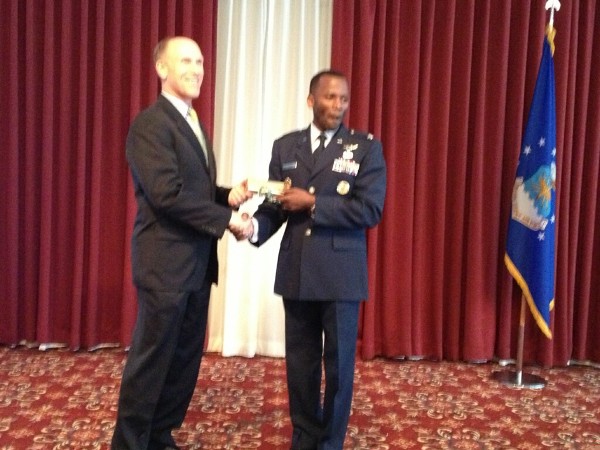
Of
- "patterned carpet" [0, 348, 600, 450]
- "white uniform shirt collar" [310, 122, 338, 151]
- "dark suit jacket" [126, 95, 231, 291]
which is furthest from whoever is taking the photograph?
"patterned carpet" [0, 348, 600, 450]

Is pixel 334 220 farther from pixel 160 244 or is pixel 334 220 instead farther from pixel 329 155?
pixel 160 244

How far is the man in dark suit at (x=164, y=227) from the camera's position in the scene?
1.90 m

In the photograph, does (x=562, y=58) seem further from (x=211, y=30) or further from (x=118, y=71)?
(x=118, y=71)

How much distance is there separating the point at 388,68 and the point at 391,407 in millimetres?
2006

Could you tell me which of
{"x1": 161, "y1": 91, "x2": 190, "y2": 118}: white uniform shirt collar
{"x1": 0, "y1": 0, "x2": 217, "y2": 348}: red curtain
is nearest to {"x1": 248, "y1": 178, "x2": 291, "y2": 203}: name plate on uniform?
{"x1": 161, "y1": 91, "x2": 190, "y2": 118}: white uniform shirt collar

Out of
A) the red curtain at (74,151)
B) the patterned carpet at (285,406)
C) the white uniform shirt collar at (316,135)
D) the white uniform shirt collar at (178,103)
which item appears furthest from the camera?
the red curtain at (74,151)

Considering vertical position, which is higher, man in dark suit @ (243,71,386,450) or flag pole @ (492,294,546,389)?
man in dark suit @ (243,71,386,450)

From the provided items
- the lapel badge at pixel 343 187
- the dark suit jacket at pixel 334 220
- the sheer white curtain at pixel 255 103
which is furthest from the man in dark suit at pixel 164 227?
the sheer white curtain at pixel 255 103

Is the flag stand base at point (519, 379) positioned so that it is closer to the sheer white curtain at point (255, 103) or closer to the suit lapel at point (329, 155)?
the sheer white curtain at point (255, 103)

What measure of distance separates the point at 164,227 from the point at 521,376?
7.73 ft

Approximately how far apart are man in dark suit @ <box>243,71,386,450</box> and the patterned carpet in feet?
1.11

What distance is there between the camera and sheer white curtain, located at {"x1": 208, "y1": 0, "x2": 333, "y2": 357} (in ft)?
12.1

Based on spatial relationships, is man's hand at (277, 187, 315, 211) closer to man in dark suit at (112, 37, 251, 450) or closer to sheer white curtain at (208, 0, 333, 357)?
man in dark suit at (112, 37, 251, 450)

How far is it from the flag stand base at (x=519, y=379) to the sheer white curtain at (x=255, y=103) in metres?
1.34
